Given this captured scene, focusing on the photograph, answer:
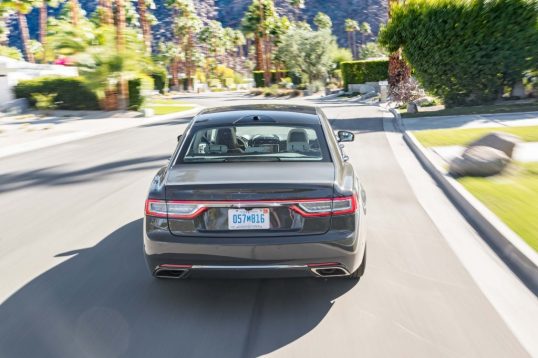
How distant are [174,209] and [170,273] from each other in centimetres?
51

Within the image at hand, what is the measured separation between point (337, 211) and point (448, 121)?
51.1 ft

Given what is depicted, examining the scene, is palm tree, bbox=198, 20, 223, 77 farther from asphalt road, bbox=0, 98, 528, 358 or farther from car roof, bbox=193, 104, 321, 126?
car roof, bbox=193, 104, 321, 126

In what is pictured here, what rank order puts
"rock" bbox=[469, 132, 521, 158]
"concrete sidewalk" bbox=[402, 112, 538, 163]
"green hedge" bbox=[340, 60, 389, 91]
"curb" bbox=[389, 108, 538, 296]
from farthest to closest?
"green hedge" bbox=[340, 60, 389, 91], "concrete sidewalk" bbox=[402, 112, 538, 163], "rock" bbox=[469, 132, 521, 158], "curb" bbox=[389, 108, 538, 296]

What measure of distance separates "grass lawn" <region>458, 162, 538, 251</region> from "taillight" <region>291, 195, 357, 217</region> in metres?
2.32

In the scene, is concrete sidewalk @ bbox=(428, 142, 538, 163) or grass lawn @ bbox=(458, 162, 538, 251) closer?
grass lawn @ bbox=(458, 162, 538, 251)

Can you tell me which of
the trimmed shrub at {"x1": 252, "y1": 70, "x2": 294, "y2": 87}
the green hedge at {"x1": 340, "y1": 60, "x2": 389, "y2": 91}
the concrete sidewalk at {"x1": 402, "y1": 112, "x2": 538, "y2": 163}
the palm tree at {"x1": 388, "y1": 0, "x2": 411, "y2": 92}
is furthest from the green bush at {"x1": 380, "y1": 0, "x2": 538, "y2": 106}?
the trimmed shrub at {"x1": 252, "y1": 70, "x2": 294, "y2": 87}

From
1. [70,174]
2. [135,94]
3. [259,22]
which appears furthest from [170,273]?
[259,22]

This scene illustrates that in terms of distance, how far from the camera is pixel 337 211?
385 cm

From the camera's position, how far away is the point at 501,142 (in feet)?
30.7

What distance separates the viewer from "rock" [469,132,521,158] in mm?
9230

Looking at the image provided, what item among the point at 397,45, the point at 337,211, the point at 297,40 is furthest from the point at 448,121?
the point at 297,40

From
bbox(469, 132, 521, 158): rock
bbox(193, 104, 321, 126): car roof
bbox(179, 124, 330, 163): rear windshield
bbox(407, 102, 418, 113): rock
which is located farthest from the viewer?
bbox(407, 102, 418, 113): rock

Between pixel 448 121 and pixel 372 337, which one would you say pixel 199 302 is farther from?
pixel 448 121

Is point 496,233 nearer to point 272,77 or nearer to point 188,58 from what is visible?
point 272,77
